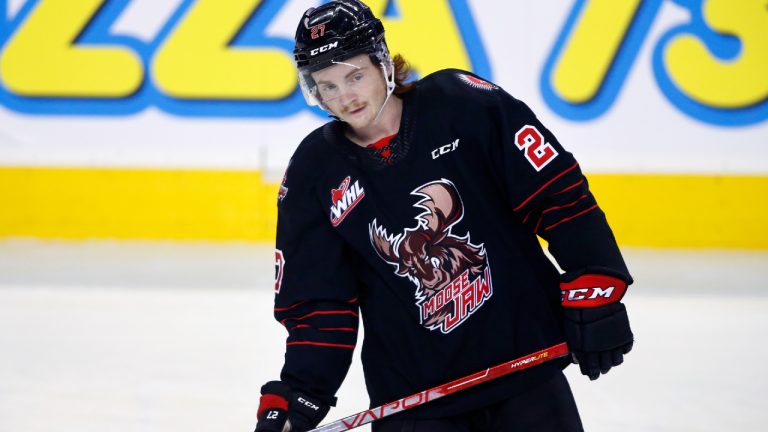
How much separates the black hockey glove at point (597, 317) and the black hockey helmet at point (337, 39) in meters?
0.40

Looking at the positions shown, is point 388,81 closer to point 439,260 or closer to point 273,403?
point 439,260

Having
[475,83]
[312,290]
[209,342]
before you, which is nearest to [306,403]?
[312,290]

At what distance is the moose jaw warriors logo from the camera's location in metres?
1.50

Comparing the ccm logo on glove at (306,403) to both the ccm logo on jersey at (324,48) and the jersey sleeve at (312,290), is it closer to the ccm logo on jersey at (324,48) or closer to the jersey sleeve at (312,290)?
the jersey sleeve at (312,290)

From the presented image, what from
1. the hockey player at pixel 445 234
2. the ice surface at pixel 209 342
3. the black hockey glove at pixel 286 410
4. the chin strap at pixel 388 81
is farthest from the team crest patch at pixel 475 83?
the ice surface at pixel 209 342

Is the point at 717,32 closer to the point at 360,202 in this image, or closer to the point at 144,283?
the point at 144,283

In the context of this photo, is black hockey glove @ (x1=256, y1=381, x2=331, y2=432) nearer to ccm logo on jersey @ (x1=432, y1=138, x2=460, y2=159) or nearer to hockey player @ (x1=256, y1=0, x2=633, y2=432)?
hockey player @ (x1=256, y1=0, x2=633, y2=432)

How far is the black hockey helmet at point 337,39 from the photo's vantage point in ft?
4.91

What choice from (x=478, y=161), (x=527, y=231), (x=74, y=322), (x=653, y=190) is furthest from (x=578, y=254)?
(x=653, y=190)

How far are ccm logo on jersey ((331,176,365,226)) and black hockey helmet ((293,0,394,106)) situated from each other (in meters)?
0.14

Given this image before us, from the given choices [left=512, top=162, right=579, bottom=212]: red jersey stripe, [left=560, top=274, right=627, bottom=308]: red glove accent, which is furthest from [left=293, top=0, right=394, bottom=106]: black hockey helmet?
[left=560, top=274, right=627, bottom=308]: red glove accent

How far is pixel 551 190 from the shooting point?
58.7 inches

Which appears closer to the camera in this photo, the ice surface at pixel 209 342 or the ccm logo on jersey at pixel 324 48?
the ccm logo on jersey at pixel 324 48

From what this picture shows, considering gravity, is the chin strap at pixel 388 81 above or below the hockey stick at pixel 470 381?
above
